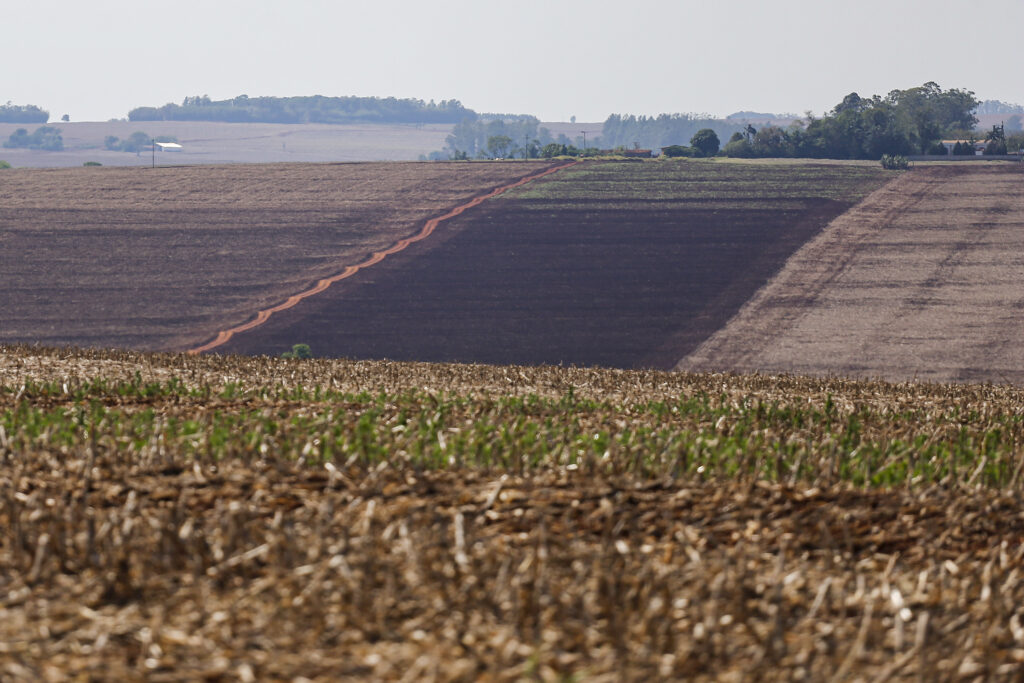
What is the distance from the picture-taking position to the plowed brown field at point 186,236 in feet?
259

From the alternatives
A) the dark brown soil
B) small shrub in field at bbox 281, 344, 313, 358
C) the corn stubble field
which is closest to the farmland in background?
the dark brown soil

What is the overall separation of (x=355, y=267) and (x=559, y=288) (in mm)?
16682

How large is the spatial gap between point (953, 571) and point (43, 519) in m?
6.39

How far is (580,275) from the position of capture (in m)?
86.4

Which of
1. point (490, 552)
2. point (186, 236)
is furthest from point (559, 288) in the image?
point (490, 552)

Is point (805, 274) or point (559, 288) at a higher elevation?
point (805, 274)

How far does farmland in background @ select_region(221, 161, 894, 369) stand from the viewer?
74312 mm

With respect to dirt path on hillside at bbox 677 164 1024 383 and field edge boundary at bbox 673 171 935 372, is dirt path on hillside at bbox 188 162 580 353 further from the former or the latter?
dirt path on hillside at bbox 677 164 1024 383

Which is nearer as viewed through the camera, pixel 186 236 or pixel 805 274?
pixel 805 274

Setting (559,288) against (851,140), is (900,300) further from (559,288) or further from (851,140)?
(851,140)

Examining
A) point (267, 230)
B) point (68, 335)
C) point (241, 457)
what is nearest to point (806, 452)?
point (241, 457)

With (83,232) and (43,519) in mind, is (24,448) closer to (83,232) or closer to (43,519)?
(43,519)

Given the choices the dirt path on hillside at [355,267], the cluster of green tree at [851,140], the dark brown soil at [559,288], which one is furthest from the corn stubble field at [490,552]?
the cluster of green tree at [851,140]

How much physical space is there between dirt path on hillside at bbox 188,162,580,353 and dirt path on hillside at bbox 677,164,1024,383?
28.5 meters
